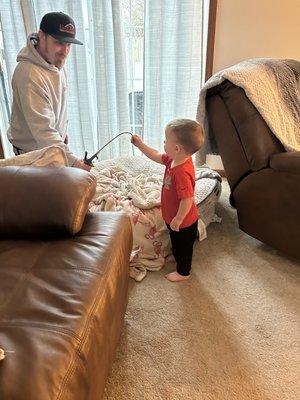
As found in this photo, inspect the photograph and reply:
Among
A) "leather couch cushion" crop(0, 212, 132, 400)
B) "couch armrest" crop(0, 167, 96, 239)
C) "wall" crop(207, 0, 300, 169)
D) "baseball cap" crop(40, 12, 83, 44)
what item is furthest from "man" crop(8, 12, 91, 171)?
"wall" crop(207, 0, 300, 169)

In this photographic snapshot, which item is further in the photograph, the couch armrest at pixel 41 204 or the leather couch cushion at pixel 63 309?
the couch armrest at pixel 41 204

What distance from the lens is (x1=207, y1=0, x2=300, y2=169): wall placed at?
2.33m

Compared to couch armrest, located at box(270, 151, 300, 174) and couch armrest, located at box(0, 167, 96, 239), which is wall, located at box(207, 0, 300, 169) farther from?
couch armrest, located at box(0, 167, 96, 239)

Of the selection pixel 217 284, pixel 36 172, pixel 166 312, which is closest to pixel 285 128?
pixel 217 284

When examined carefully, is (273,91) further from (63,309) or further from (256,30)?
(63,309)

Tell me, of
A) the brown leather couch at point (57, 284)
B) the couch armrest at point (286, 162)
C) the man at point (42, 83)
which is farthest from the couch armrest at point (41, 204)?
the couch armrest at point (286, 162)

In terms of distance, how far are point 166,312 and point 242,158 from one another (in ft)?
2.91

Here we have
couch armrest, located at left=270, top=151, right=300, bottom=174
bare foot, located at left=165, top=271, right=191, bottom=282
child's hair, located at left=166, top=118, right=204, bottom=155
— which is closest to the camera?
child's hair, located at left=166, top=118, right=204, bottom=155

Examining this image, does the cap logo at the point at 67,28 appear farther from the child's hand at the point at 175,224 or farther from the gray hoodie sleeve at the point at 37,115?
the child's hand at the point at 175,224

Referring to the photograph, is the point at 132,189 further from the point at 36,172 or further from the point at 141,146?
the point at 36,172

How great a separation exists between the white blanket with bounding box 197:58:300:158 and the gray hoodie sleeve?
2.70 feet

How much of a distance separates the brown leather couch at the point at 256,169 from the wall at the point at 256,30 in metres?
0.88

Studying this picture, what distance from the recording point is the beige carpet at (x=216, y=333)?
1163mm

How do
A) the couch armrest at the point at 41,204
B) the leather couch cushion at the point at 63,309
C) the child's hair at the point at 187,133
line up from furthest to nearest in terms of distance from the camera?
1. the child's hair at the point at 187,133
2. the couch armrest at the point at 41,204
3. the leather couch cushion at the point at 63,309
